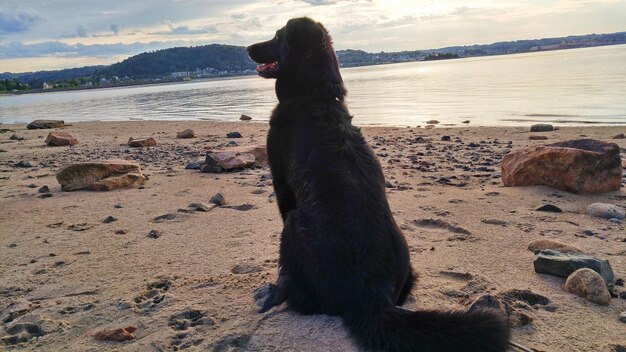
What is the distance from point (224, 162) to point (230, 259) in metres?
4.17

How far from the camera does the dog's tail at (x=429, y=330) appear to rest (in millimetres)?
2223

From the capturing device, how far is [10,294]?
3.62m

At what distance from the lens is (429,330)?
230 centimetres

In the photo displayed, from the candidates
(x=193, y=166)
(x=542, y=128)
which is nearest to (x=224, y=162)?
(x=193, y=166)

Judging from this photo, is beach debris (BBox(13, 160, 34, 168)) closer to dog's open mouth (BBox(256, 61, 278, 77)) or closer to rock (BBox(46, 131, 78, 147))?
rock (BBox(46, 131, 78, 147))

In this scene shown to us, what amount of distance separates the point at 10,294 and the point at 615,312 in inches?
176

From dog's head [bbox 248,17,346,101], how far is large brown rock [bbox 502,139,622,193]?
3.78 meters

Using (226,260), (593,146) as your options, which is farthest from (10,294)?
(593,146)

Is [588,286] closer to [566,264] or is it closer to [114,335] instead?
[566,264]

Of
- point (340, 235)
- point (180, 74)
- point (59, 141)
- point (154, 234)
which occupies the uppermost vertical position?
point (180, 74)

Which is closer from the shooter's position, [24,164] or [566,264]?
[566,264]

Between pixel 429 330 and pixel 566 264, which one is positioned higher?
pixel 429 330

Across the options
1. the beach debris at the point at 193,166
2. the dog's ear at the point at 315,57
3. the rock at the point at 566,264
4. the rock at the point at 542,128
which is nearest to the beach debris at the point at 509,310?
the rock at the point at 566,264

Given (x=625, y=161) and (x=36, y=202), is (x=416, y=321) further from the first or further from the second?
(x=625, y=161)
